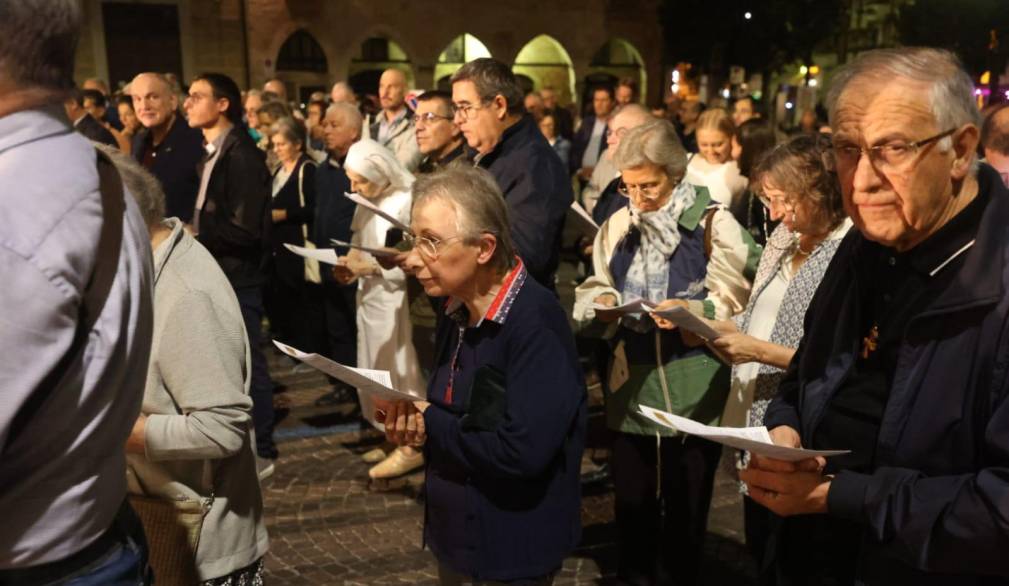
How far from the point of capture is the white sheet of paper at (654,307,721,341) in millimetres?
2828

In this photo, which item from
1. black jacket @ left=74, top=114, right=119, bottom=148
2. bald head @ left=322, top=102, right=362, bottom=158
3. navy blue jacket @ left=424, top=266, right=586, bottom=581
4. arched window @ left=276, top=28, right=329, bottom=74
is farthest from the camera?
arched window @ left=276, top=28, right=329, bottom=74

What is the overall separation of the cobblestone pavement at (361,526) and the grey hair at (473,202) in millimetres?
2135

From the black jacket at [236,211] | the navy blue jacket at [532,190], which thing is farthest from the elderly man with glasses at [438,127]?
the black jacket at [236,211]

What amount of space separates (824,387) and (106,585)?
1524 mm

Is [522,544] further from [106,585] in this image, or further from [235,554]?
[106,585]

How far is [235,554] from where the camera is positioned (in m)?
2.70

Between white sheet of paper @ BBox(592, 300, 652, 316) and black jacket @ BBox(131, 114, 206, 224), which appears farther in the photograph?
black jacket @ BBox(131, 114, 206, 224)

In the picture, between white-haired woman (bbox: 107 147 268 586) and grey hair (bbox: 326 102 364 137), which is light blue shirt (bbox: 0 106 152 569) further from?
grey hair (bbox: 326 102 364 137)

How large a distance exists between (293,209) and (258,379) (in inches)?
80.6

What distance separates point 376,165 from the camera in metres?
5.30

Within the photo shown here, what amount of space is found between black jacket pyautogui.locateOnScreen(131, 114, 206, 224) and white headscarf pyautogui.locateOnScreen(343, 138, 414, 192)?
1289 millimetres

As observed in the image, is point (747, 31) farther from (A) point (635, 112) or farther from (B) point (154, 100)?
(B) point (154, 100)

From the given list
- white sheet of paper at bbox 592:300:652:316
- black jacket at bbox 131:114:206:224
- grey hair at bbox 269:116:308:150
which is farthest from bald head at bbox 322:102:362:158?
white sheet of paper at bbox 592:300:652:316

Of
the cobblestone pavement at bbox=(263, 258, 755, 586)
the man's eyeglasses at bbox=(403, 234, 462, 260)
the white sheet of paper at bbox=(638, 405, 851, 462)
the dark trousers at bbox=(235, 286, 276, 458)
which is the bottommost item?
the cobblestone pavement at bbox=(263, 258, 755, 586)
